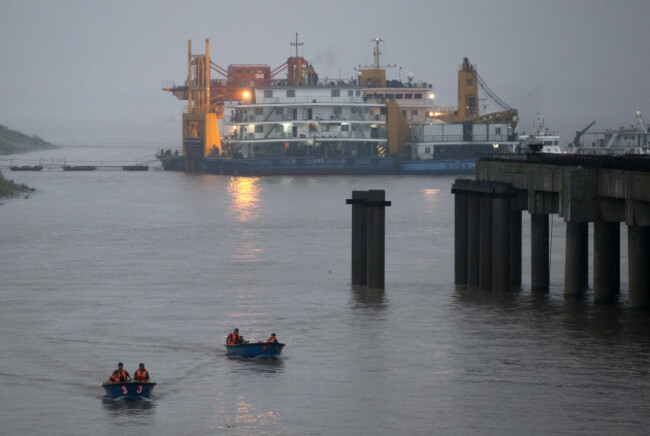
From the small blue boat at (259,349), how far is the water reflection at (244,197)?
50.6 m

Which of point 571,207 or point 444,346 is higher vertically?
point 571,207

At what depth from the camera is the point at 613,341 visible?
3962cm

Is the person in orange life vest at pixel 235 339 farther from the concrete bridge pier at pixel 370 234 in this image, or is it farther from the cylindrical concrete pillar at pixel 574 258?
the cylindrical concrete pillar at pixel 574 258

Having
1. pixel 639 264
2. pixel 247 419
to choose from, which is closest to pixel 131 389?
pixel 247 419

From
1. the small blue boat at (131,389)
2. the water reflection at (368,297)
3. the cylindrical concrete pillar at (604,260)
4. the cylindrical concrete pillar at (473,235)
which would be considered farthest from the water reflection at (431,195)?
the small blue boat at (131,389)

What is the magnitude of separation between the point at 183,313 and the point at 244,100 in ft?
368

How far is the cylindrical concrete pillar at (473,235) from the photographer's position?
46.7 m

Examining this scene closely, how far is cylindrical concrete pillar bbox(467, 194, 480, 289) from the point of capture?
153ft

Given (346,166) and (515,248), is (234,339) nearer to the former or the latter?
(515,248)

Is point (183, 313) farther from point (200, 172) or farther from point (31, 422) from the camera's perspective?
point (200, 172)

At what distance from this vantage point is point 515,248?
49.2 metres

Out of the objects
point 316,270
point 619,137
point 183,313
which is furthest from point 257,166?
point 183,313

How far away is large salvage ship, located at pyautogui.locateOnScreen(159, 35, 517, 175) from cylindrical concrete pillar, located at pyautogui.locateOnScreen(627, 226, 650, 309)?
348 ft

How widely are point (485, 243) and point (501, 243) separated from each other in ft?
3.42
